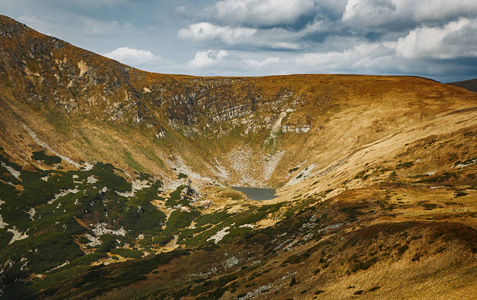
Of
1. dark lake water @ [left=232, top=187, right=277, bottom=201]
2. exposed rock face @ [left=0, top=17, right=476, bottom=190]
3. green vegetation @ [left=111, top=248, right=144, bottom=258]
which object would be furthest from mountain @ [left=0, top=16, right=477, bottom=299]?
dark lake water @ [left=232, top=187, right=277, bottom=201]

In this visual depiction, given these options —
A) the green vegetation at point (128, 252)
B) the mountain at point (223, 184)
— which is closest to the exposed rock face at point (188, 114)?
the mountain at point (223, 184)

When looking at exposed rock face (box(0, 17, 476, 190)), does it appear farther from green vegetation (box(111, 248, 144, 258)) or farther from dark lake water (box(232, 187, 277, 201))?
green vegetation (box(111, 248, 144, 258))

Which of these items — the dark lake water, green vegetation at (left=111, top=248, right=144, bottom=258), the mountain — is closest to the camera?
the mountain

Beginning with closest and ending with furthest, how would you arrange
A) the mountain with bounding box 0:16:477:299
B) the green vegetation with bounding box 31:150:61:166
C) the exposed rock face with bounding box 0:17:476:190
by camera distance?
1. the mountain with bounding box 0:16:477:299
2. the green vegetation with bounding box 31:150:61:166
3. the exposed rock face with bounding box 0:17:476:190

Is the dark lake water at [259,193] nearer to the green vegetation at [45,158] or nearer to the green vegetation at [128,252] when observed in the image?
the green vegetation at [128,252]

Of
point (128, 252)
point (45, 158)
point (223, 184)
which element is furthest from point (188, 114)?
point (128, 252)

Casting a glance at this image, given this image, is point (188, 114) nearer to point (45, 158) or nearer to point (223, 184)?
point (223, 184)

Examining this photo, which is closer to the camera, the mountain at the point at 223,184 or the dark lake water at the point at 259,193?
the mountain at the point at 223,184
